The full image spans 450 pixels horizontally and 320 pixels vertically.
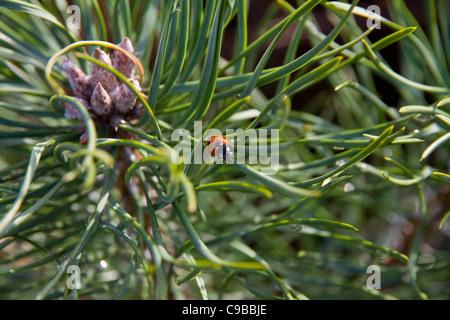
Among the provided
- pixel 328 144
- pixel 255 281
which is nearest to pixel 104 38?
pixel 328 144

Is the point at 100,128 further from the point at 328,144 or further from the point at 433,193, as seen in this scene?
the point at 433,193

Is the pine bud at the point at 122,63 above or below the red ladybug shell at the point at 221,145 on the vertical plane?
above

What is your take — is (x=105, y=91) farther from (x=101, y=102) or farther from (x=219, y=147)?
(x=219, y=147)

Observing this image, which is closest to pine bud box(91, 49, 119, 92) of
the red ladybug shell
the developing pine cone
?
the developing pine cone

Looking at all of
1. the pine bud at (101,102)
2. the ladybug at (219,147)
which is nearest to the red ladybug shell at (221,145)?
the ladybug at (219,147)

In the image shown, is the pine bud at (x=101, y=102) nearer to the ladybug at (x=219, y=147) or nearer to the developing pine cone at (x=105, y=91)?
the developing pine cone at (x=105, y=91)

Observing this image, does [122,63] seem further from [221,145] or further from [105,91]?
[221,145]

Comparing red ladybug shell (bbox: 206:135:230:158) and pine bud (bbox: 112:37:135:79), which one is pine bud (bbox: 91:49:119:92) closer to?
pine bud (bbox: 112:37:135:79)

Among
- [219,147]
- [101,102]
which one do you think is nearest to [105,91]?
[101,102]

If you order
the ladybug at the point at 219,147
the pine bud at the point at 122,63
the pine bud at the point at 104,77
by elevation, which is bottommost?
the ladybug at the point at 219,147

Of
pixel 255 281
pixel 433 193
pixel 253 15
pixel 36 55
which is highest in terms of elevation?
pixel 253 15

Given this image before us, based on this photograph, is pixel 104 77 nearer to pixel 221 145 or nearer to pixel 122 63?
pixel 122 63
